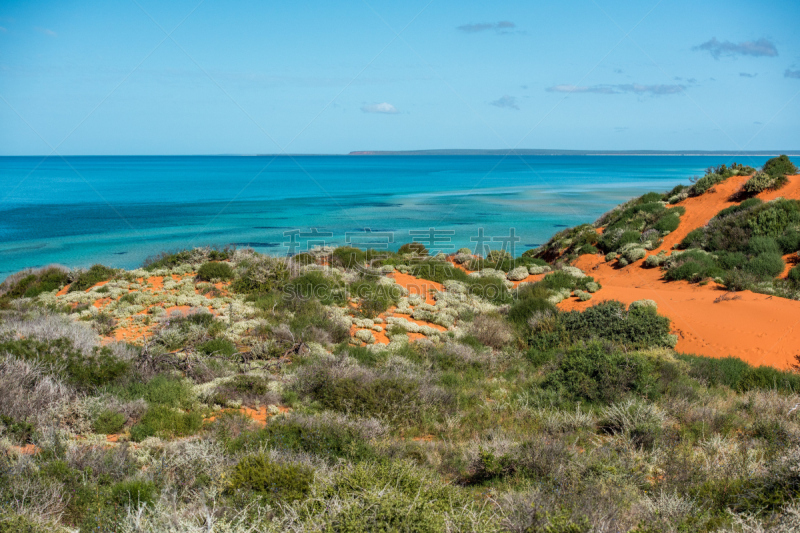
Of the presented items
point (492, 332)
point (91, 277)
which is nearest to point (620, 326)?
point (492, 332)

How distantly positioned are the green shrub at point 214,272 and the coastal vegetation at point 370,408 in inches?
2.7

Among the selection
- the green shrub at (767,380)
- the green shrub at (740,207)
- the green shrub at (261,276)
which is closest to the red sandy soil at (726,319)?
the green shrub at (767,380)

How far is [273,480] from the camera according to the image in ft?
14.5

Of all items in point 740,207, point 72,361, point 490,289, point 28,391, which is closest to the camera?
point 28,391

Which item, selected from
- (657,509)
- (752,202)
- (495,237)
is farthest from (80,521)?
(495,237)

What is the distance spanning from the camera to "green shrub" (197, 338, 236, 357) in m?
9.09

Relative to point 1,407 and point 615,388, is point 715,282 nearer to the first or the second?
point 615,388

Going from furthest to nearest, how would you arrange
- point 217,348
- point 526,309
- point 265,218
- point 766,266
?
point 265,218
point 766,266
point 526,309
point 217,348

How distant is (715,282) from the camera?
14469 mm

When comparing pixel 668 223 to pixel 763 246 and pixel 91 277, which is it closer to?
pixel 763 246

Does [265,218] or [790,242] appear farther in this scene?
[265,218]

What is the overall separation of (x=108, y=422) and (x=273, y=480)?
10.4 ft

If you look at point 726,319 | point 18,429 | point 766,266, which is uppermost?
point 766,266

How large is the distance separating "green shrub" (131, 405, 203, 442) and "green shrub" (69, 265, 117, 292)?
28.7 ft
